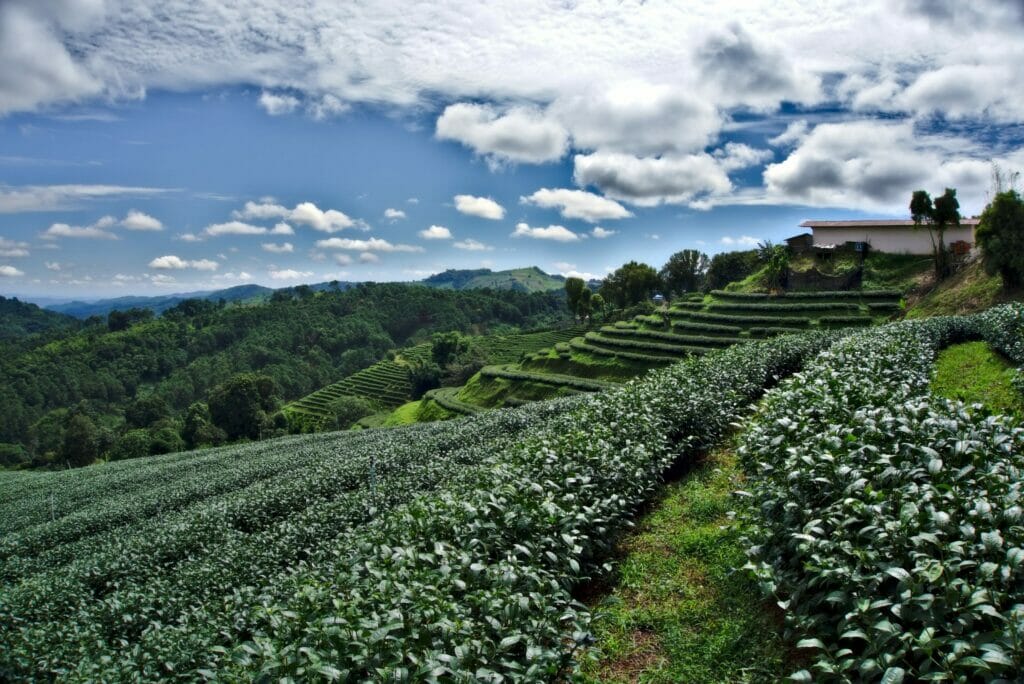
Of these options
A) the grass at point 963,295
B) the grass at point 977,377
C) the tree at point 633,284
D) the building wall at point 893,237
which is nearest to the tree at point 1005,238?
the grass at point 963,295

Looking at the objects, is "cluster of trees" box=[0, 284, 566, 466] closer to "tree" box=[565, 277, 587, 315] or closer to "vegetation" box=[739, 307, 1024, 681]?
"tree" box=[565, 277, 587, 315]

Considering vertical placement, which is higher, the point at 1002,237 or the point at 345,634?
the point at 1002,237

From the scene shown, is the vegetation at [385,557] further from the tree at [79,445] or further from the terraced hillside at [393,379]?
the terraced hillside at [393,379]

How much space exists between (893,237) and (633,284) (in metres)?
35.3

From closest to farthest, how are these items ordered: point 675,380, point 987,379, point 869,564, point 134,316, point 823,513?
point 869,564
point 823,513
point 675,380
point 987,379
point 134,316

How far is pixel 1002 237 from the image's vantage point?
2991 cm

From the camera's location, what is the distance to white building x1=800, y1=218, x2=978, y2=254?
153 feet

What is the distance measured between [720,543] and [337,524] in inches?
284

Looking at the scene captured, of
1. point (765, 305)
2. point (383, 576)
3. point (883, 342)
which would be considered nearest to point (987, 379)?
point (883, 342)

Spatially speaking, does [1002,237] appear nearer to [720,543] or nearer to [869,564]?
[720,543]

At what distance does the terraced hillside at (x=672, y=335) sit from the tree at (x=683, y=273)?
1176 inches

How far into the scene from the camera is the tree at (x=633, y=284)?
8138cm

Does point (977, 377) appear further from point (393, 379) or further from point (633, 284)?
point (393, 379)

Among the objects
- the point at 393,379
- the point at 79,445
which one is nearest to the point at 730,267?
the point at 393,379
